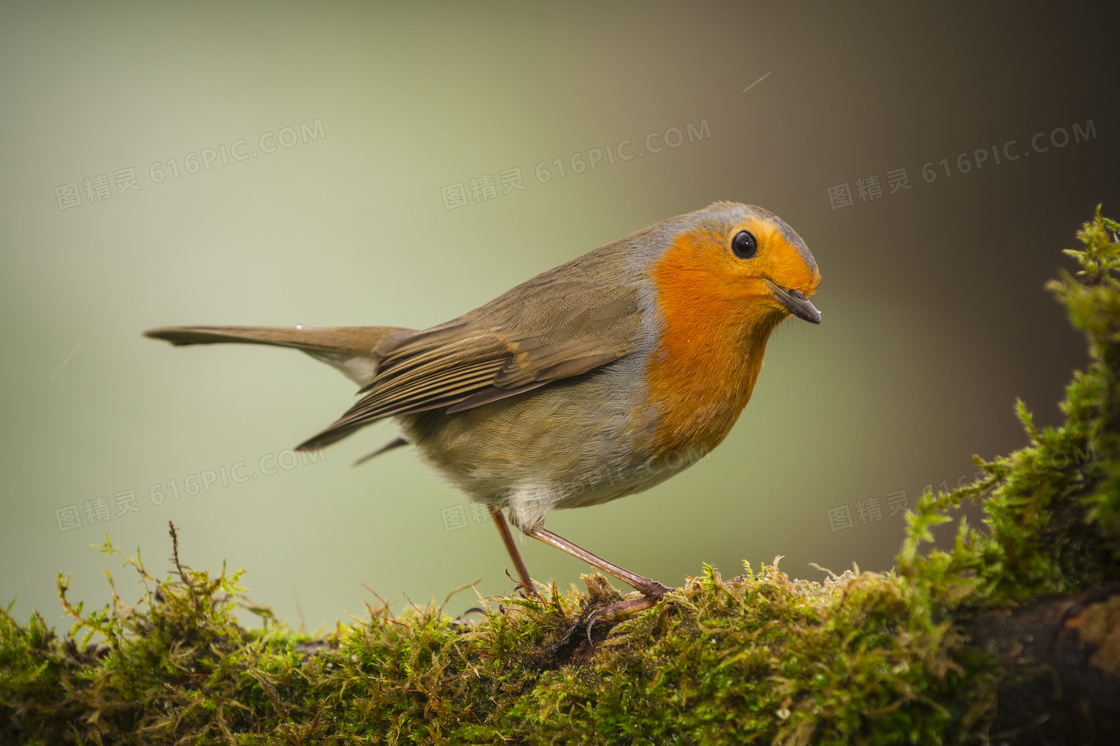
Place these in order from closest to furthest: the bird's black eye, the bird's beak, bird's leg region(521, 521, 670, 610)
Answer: bird's leg region(521, 521, 670, 610)
the bird's beak
the bird's black eye

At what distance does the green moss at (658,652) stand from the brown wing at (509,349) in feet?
2.94

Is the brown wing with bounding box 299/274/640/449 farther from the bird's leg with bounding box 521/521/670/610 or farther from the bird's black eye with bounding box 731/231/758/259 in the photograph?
the bird's leg with bounding box 521/521/670/610

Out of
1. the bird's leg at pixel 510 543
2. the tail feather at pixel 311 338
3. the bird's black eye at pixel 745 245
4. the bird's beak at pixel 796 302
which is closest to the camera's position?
the bird's beak at pixel 796 302

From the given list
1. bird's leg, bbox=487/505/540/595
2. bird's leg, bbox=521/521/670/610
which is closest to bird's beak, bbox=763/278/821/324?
bird's leg, bbox=521/521/670/610

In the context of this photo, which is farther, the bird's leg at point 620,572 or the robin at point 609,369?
the robin at point 609,369

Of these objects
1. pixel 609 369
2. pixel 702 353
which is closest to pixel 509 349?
pixel 609 369

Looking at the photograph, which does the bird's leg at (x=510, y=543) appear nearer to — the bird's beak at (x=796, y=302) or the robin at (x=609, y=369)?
the robin at (x=609, y=369)

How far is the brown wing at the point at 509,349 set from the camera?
2838mm

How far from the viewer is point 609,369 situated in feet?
9.11

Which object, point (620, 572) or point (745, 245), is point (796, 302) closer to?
point (745, 245)

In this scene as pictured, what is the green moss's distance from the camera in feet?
4.76

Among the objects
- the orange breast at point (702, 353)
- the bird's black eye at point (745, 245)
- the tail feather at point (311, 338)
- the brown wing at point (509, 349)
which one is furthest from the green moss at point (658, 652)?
the tail feather at point (311, 338)

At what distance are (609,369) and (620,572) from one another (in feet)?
2.58

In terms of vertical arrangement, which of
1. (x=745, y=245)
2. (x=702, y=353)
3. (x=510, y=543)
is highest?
(x=745, y=245)
